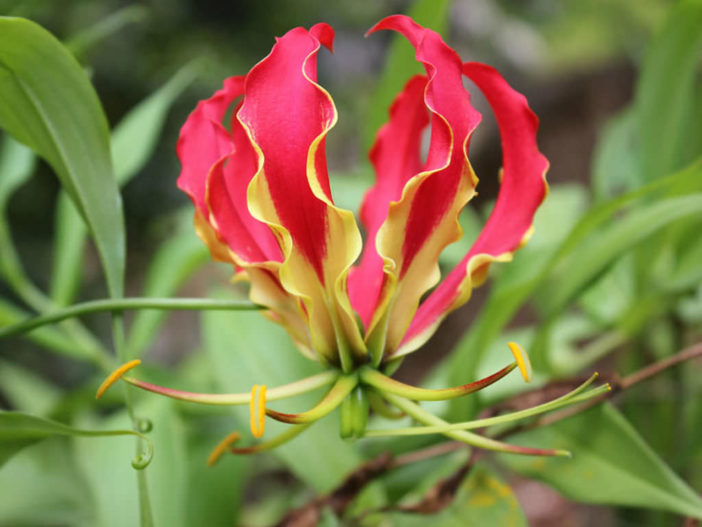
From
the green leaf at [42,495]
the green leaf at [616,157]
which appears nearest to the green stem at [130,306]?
the green leaf at [42,495]

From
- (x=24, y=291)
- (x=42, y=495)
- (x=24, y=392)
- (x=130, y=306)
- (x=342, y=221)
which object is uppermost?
(x=342, y=221)

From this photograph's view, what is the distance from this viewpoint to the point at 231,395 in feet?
1.33

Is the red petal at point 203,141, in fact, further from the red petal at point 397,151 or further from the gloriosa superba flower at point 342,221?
the red petal at point 397,151

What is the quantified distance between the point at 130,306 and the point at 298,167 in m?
0.17

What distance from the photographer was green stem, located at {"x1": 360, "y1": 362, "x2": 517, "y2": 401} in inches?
15.5

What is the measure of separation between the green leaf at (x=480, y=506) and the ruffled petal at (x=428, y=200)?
23cm

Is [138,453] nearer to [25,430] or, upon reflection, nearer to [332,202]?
[25,430]

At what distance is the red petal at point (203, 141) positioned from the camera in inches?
16.7

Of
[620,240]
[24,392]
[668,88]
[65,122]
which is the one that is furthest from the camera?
[24,392]

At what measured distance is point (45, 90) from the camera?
1.46ft

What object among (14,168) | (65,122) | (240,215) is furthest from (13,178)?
(240,215)

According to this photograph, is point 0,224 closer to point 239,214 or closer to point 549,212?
point 239,214

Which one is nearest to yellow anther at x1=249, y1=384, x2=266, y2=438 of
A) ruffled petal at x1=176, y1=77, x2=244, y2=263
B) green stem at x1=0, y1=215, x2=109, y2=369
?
ruffled petal at x1=176, y1=77, x2=244, y2=263

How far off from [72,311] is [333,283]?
186 mm
